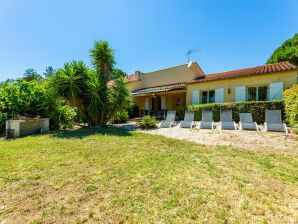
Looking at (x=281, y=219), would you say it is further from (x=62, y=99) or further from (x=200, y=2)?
(x=200, y=2)

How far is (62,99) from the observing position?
13.5 meters

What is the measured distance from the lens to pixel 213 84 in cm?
1892

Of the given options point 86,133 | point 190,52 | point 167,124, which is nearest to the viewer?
point 86,133

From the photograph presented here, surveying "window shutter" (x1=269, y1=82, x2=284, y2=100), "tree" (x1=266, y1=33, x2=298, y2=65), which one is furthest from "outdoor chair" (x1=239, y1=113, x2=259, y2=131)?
"tree" (x1=266, y1=33, x2=298, y2=65)

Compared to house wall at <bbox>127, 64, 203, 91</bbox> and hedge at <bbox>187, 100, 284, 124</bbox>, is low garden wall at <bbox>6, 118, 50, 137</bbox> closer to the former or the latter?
hedge at <bbox>187, 100, 284, 124</bbox>

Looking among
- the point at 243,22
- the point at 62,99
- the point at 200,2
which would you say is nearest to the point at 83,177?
the point at 62,99

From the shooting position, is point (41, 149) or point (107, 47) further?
point (107, 47)

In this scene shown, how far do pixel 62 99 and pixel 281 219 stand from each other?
1427cm

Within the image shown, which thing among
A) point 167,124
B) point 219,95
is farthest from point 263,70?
point 167,124

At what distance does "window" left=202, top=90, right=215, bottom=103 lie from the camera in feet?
63.5

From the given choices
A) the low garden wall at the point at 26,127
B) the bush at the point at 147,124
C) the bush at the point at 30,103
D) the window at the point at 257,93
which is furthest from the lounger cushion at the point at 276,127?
the low garden wall at the point at 26,127

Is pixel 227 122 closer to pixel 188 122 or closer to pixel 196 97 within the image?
pixel 188 122

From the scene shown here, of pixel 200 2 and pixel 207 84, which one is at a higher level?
pixel 200 2

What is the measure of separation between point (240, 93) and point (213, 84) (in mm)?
3004
